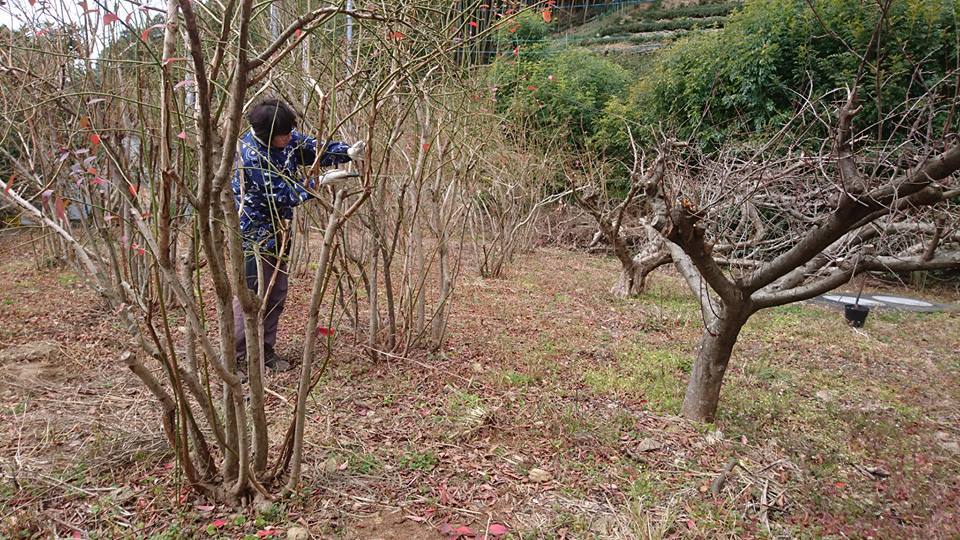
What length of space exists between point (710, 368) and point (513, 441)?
1243 millimetres

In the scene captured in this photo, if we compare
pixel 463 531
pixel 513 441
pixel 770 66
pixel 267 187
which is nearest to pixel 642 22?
pixel 770 66

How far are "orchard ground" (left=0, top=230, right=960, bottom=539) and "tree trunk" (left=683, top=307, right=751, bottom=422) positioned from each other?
13 centimetres

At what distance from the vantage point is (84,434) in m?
2.41

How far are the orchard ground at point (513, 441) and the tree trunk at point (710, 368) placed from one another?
13 cm

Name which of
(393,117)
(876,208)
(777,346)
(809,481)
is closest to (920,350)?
(777,346)

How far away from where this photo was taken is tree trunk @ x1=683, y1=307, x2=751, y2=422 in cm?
312

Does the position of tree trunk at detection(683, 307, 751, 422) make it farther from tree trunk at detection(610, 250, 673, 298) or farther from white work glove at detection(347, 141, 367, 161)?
tree trunk at detection(610, 250, 673, 298)

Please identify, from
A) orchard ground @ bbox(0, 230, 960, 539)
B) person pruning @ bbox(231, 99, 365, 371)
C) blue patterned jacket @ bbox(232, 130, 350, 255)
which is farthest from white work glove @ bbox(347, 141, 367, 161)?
orchard ground @ bbox(0, 230, 960, 539)

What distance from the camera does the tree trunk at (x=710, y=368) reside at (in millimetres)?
3121

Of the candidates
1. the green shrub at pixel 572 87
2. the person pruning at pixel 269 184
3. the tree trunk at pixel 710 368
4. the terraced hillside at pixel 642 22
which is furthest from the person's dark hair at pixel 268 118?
the terraced hillside at pixel 642 22

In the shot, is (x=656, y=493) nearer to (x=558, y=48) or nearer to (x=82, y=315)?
(x=82, y=315)

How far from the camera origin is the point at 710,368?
3.22 meters

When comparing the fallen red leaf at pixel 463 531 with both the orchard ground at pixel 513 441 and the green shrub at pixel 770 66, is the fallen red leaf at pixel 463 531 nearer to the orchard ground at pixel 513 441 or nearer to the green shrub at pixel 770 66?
the orchard ground at pixel 513 441

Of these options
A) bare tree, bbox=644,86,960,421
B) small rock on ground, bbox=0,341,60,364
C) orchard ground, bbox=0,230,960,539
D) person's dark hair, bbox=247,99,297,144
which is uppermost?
person's dark hair, bbox=247,99,297,144
